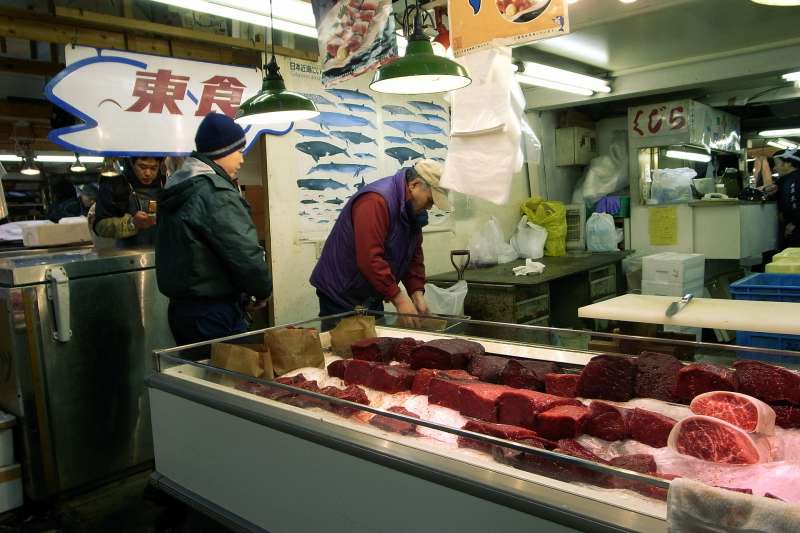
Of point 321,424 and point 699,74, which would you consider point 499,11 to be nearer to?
point 321,424

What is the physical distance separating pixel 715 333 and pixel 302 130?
15.8ft

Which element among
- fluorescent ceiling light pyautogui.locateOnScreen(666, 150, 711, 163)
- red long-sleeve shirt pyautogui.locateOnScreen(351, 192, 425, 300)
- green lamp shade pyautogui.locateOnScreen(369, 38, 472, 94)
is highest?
fluorescent ceiling light pyautogui.locateOnScreen(666, 150, 711, 163)

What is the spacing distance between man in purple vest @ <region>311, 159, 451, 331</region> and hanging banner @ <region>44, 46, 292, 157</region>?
174cm

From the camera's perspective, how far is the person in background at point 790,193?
7.11 metres

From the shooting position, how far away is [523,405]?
167 cm

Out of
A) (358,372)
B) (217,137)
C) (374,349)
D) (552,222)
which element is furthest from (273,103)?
(552,222)

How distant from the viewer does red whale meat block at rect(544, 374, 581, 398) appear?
187 cm

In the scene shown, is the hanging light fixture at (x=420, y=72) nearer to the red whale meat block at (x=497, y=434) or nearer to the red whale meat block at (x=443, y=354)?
the red whale meat block at (x=443, y=354)

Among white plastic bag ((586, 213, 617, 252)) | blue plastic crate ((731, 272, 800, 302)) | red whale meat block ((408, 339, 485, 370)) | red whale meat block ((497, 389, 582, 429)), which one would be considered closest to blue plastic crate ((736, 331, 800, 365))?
blue plastic crate ((731, 272, 800, 302))

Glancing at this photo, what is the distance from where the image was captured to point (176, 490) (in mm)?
2199

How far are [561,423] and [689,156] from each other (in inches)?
320

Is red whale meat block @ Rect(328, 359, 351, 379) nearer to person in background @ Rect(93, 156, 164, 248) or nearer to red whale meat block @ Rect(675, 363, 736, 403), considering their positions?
red whale meat block @ Rect(675, 363, 736, 403)

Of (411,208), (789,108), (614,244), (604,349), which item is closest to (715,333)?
(614,244)

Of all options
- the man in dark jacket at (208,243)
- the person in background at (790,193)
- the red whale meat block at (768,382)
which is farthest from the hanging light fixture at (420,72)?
the person in background at (790,193)
